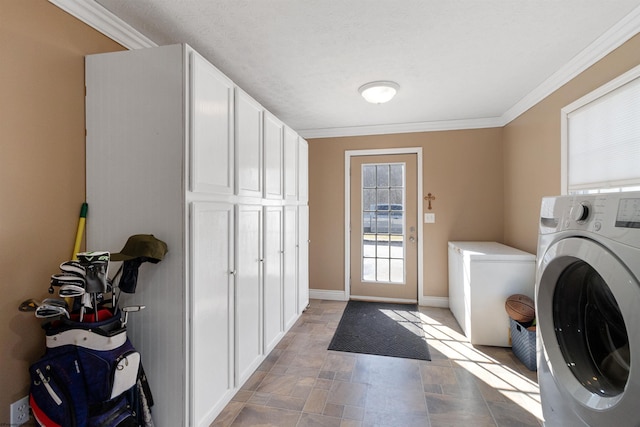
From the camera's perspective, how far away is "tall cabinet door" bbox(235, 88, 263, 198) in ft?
6.67

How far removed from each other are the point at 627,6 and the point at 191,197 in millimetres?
2672

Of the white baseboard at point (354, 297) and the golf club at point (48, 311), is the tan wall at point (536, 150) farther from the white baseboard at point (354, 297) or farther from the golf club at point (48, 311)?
the golf club at point (48, 311)

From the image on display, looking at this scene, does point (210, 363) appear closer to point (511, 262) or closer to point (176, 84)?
point (176, 84)

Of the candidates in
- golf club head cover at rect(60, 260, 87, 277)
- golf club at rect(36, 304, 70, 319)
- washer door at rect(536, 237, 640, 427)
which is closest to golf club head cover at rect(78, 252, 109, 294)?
golf club head cover at rect(60, 260, 87, 277)

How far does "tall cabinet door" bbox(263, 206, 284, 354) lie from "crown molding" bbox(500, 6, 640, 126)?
2.64 m

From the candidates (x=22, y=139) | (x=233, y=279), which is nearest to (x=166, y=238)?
(x=233, y=279)

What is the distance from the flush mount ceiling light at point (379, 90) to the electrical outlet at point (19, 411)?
9.92 ft

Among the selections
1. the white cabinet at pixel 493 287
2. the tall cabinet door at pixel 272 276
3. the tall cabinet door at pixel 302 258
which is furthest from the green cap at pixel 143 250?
the white cabinet at pixel 493 287

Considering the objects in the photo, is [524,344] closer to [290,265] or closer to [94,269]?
[290,265]

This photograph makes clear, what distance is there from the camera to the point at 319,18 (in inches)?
70.1

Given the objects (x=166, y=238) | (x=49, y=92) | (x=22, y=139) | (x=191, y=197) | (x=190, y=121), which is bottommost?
(x=166, y=238)

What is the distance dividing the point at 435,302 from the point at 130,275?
3.60m

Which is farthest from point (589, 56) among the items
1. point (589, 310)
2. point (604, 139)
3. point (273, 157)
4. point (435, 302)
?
point (435, 302)

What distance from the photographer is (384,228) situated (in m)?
4.09
